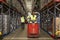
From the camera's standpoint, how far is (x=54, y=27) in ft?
51.3

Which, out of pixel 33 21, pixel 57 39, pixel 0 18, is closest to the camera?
pixel 57 39

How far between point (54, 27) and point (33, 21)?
2826mm

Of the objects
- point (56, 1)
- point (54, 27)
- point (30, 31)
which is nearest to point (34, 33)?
point (30, 31)

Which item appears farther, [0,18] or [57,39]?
[0,18]

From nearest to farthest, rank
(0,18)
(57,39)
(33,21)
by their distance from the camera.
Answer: (57,39) → (0,18) → (33,21)

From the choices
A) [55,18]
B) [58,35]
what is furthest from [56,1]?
[58,35]

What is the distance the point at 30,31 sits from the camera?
57.3ft

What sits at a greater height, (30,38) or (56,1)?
(56,1)

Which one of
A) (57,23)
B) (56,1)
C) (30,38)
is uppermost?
(56,1)

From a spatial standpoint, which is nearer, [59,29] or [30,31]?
[59,29]

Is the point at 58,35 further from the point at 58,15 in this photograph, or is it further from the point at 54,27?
the point at 58,15

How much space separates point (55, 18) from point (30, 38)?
2762mm

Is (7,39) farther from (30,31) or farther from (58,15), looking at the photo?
(58,15)

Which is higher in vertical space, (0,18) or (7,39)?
(0,18)
